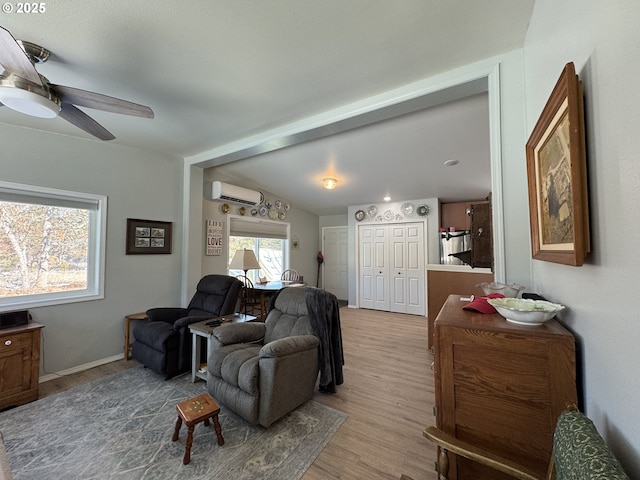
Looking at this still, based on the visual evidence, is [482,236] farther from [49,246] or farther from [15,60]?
[49,246]

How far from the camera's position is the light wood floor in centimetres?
160

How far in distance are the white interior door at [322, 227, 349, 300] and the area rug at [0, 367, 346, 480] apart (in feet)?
15.1

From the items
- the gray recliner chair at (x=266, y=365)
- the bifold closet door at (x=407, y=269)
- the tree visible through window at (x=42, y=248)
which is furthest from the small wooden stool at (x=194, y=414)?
the bifold closet door at (x=407, y=269)

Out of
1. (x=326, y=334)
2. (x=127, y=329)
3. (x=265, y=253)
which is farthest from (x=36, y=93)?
(x=265, y=253)

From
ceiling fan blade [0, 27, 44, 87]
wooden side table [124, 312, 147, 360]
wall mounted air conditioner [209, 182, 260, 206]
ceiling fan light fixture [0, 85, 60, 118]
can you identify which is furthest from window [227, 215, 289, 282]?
ceiling fan blade [0, 27, 44, 87]

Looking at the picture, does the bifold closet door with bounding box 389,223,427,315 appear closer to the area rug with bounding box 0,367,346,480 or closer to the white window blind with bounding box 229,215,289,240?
the white window blind with bounding box 229,215,289,240

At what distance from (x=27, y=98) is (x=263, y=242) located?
4085mm

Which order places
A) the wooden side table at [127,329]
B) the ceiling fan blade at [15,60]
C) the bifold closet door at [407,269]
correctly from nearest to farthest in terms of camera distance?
the ceiling fan blade at [15,60] < the wooden side table at [127,329] < the bifold closet door at [407,269]

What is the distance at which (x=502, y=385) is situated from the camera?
3.25ft

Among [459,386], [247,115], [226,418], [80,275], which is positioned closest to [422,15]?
[247,115]

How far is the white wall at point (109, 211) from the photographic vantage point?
2.62 m

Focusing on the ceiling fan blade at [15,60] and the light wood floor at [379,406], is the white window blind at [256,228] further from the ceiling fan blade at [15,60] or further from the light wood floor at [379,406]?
the ceiling fan blade at [15,60]

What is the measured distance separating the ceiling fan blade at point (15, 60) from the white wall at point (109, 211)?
179cm

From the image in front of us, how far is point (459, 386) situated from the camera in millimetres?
1062
